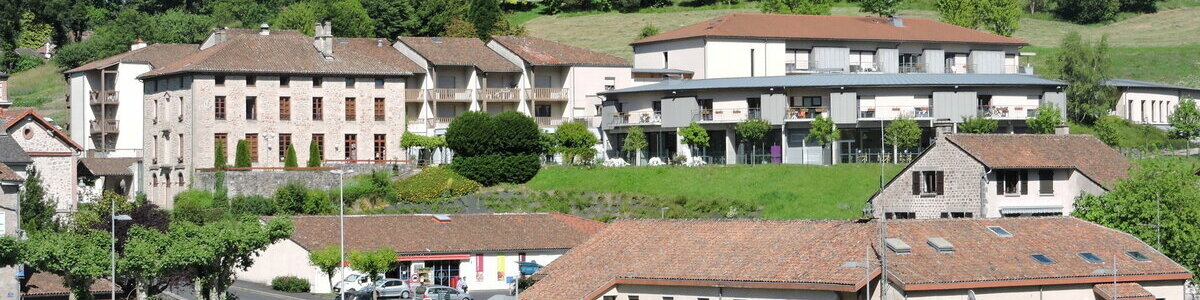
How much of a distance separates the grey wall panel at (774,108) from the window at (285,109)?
2424 cm

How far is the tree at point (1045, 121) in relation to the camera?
96875mm

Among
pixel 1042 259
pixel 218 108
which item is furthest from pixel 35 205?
pixel 1042 259

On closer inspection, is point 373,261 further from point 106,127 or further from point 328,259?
point 106,127

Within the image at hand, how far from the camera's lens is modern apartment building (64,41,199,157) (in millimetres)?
110125

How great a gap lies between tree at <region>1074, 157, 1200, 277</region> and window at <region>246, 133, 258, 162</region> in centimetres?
4534

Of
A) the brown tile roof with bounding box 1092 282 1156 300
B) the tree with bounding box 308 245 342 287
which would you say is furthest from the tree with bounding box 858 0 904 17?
the brown tile roof with bounding box 1092 282 1156 300

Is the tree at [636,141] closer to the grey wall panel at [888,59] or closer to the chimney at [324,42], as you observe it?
the grey wall panel at [888,59]

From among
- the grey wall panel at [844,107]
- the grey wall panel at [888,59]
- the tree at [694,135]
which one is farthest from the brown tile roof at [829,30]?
the grey wall panel at [844,107]

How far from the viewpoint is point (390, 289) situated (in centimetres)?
7200

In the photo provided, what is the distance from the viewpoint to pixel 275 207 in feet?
305

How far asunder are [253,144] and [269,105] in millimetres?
2221

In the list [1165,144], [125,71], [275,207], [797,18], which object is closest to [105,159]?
[125,71]

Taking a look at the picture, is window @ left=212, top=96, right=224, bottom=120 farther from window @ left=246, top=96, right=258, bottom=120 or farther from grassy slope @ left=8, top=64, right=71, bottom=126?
grassy slope @ left=8, top=64, right=71, bottom=126

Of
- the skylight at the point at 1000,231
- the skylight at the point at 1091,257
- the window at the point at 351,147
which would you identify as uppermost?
the window at the point at 351,147
